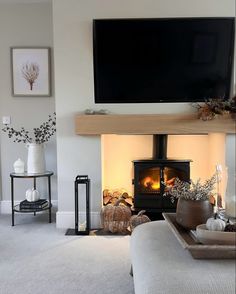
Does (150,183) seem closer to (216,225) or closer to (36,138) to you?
(36,138)

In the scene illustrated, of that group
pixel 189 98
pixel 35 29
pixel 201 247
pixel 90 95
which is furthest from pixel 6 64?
pixel 201 247

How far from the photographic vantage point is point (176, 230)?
69.6 inches

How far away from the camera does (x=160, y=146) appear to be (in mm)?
3697

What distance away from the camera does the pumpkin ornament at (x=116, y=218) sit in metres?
3.39

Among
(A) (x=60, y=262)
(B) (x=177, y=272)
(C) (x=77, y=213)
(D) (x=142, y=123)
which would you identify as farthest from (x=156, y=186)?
(B) (x=177, y=272)

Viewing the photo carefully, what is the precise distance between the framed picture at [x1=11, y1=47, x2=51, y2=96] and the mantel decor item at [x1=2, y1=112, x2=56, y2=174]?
361 millimetres

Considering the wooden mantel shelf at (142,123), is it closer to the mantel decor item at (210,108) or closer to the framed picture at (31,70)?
the mantel decor item at (210,108)

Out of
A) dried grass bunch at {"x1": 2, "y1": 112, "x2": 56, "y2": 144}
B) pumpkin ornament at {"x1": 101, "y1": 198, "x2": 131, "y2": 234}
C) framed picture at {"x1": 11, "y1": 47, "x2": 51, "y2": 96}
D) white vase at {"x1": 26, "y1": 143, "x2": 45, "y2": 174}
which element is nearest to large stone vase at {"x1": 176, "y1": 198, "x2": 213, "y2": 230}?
pumpkin ornament at {"x1": 101, "y1": 198, "x2": 131, "y2": 234}

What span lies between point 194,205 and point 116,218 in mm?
1729

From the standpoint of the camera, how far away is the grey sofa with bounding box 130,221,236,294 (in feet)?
4.23

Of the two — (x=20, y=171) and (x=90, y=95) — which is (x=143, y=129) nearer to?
(x=90, y=95)

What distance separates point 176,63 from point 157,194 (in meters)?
1.33

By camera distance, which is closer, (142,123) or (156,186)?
(142,123)

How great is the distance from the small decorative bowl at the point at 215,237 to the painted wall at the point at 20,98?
2.87m
